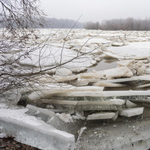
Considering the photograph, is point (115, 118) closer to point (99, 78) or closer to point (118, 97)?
point (118, 97)

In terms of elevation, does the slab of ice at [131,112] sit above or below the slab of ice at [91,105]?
below

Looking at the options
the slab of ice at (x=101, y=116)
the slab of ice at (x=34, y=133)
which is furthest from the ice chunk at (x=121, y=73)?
the slab of ice at (x=34, y=133)

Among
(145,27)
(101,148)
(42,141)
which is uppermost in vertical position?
(145,27)

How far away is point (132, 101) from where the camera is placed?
2209 millimetres

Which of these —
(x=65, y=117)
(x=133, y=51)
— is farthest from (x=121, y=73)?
(x=133, y=51)

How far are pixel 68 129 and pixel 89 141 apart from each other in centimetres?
28

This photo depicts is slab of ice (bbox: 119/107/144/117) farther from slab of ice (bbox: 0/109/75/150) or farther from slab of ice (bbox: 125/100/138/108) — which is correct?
slab of ice (bbox: 0/109/75/150)

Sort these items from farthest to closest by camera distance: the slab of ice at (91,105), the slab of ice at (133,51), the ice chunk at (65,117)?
the slab of ice at (133,51) < the slab of ice at (91,105) < the ice chunk at (65,117)

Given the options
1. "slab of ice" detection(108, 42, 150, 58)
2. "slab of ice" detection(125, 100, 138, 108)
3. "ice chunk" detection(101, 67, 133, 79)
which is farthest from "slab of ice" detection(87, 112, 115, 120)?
"slab of ice" detection(108, 42, 150, 58)

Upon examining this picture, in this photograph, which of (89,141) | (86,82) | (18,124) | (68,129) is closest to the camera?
(18,124)

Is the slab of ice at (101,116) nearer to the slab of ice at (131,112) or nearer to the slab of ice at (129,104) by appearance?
the slab of ice at (131,112)

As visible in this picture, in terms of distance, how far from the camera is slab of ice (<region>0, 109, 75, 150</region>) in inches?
49.7

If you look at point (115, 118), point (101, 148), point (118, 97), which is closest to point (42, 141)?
point (101, 148)

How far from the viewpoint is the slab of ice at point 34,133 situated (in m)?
1.26
